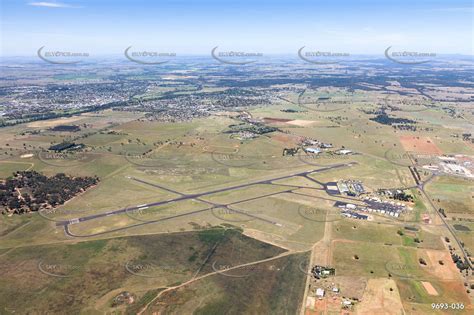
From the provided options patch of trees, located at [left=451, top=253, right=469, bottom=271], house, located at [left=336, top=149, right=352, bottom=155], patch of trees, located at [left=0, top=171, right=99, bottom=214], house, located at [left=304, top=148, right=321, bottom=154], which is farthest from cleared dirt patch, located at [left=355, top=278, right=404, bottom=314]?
house, located at [left=336, top=149, right=352, bottom=155]

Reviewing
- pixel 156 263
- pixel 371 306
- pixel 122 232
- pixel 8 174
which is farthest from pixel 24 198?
pixel 371 306

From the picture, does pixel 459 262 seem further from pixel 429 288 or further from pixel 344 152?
pixel 344 152

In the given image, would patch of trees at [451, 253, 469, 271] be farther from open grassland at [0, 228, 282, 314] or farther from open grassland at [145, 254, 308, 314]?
open grassland at [0, 228, 282, 314]

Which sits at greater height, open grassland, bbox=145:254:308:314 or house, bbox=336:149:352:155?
house, bbox=336:149:352:155

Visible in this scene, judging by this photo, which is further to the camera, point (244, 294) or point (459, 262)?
point (459, 262)

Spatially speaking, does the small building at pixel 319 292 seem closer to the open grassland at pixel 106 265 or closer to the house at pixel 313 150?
the open grassland at pixel 106 265

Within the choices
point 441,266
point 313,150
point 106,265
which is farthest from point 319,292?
point 313,150

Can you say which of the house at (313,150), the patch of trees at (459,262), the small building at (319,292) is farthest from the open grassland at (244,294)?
the house at (313,150)

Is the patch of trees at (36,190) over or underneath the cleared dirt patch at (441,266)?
over
